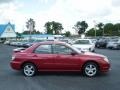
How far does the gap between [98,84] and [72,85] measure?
0.93m

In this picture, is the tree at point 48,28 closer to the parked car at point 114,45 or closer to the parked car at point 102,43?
the parked car at point 102,43

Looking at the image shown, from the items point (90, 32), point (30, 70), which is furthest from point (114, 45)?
point (90, 32)

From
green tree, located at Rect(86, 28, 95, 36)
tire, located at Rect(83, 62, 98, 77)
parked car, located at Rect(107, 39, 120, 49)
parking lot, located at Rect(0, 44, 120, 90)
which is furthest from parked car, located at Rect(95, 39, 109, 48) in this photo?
green tree, located at Rect(86, 28, 95, 36)

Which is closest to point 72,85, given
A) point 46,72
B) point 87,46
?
point 46,72

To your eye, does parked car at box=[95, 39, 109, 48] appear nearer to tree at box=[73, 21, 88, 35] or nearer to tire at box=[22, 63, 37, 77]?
tire at box=[22, 63, 37, 77]

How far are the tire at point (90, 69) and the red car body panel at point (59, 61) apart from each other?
0.53 ft

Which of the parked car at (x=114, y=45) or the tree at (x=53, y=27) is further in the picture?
the tree at (x=53, y=27)

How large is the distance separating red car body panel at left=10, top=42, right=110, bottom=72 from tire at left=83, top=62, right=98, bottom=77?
0.16 m

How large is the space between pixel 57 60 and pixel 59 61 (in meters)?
0.09

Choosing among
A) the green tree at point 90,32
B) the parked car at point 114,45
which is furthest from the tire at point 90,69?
the green tree at point 90,32

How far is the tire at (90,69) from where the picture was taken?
12.2 meters

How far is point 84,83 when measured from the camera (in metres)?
10.7

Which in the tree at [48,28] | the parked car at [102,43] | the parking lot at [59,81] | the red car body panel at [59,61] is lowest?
the parked car at [102,43]

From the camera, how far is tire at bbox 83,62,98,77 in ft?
40.2
